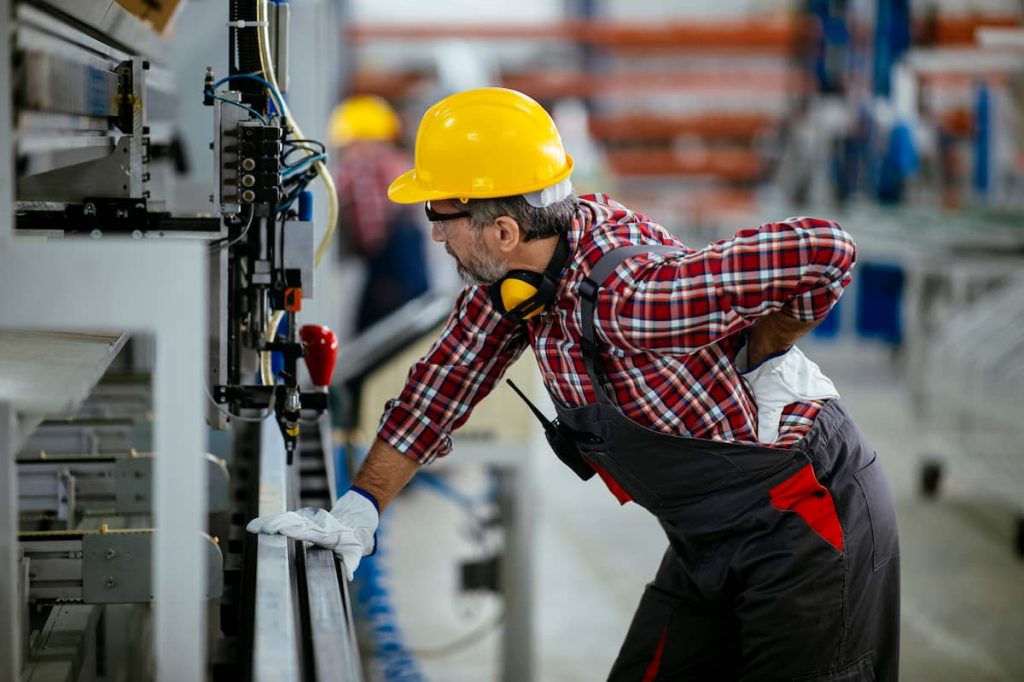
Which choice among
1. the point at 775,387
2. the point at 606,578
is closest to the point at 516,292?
the point at 775,387

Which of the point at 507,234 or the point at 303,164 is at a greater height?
the point at 303,164

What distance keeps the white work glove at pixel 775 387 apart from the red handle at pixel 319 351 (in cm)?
83

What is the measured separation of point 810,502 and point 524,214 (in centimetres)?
68

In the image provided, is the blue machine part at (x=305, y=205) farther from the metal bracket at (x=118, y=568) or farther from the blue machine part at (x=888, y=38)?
the blue machine part at (x=888, y=38)

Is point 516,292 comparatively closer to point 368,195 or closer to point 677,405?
point 677,405

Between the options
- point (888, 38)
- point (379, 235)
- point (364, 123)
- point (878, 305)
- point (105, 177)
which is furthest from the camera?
point (878, 305)

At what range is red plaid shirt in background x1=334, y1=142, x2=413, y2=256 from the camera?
7344mm

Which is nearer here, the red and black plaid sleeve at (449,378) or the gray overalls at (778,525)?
the gray overalls at (778,525)

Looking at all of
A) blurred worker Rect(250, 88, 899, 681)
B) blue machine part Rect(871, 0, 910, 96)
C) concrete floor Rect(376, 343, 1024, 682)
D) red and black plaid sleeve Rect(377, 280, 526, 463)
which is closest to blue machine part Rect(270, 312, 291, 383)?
red and black plaid sleeve Rect(377, 280, 526, 463)

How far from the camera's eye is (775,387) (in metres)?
2.16

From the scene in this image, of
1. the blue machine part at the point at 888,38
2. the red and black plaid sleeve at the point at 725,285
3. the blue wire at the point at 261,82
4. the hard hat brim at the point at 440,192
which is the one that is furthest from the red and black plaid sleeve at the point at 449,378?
the blue machine part at the point at 888,38

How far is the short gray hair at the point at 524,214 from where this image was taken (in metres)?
2.09

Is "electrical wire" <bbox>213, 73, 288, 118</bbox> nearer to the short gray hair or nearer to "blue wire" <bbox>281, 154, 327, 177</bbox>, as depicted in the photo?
"blue wire" <bbox>281, 154, 327, 177</bbox>

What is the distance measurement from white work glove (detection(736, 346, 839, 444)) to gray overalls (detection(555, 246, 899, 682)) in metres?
0.05
